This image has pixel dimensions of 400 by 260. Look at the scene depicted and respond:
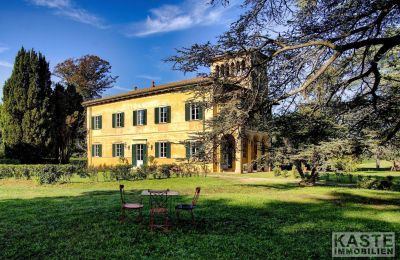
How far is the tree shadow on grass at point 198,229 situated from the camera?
566cm

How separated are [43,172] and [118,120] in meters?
14.3

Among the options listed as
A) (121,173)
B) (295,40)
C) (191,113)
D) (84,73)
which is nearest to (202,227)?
(295,40)

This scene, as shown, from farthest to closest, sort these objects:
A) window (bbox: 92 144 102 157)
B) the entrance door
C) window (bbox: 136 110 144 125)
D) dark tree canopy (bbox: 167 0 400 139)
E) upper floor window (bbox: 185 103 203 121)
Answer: window (bbox: 92 144 102 157) → window (bbox: 136 110 144 125) → the entrance door → upper floor window (bbox: 185 103 203 121) → dark tree canopy (bbox: 167 0 400 139)

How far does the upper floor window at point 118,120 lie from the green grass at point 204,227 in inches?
745

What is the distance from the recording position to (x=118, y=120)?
31203mm

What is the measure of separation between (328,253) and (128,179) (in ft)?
48.8

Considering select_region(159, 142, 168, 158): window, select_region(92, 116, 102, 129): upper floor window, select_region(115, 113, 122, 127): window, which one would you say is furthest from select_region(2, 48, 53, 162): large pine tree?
select_region(159, 142, 168, 158): window

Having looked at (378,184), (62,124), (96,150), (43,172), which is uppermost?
(62,124)

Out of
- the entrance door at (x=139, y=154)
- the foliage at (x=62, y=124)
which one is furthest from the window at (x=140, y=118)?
the foliage at (x=62, y=124)

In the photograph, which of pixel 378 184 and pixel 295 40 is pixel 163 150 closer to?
pixel 378 184

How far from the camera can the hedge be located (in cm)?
1719

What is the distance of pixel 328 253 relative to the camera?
5.58 metres

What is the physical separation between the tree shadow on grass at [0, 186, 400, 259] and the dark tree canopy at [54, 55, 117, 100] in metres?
38.2

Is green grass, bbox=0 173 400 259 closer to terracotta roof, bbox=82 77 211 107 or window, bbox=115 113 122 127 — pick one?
terracotta roof, bbox=82 77 211 107
